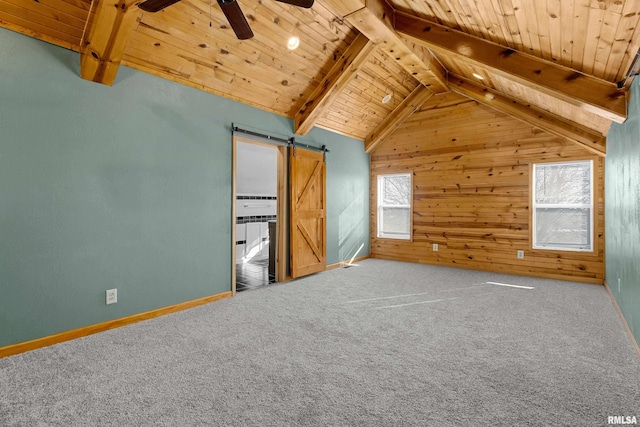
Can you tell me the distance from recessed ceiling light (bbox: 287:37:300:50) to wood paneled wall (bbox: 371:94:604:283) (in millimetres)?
3145

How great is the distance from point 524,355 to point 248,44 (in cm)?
378

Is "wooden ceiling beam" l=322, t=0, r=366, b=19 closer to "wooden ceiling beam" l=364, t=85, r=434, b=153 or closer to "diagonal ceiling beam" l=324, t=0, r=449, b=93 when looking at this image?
"diagonal ceiling beam" l=324, t=0, r=449, b=93

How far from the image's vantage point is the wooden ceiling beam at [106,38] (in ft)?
7.80

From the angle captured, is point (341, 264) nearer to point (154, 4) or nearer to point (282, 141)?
point (282, 141)

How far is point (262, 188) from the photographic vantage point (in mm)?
7203

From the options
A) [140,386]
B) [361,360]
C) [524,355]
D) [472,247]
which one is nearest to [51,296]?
[140,386]

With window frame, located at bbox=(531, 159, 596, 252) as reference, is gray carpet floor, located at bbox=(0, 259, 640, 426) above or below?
below

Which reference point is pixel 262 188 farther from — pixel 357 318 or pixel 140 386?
pixel 140 386

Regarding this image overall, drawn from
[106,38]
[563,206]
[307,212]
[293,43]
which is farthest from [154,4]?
[563,206]

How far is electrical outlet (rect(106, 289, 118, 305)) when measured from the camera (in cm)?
293

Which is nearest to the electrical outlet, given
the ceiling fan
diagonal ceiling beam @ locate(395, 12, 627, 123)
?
the ceiling fan

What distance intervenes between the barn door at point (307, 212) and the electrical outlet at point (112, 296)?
93.9 inches

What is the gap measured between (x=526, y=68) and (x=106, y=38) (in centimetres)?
366

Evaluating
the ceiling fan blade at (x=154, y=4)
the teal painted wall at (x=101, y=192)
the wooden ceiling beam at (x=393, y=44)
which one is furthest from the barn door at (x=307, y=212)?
the ceiling fan blade at (x=154, y=4)
